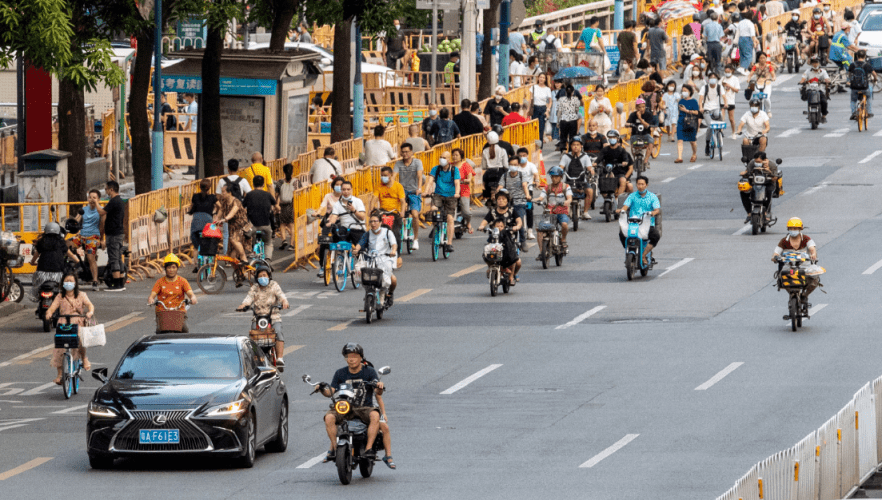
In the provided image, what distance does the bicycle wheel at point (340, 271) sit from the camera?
28.5m

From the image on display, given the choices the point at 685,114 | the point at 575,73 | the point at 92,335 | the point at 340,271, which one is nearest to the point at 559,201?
the point at 340,271

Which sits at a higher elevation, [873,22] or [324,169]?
[873,22]

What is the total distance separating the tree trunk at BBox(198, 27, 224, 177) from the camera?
3400cm

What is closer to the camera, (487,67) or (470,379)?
(470,379)

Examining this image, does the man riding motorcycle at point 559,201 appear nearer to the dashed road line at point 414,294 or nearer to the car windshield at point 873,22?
the dashed road line at point 414,294

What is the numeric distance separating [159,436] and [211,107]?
59.8 feet

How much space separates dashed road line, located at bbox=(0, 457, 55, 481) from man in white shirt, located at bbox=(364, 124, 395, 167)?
17.0 metres

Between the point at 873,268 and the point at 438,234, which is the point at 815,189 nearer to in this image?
the point at 873,268

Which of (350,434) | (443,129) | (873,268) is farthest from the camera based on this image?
(443,129)

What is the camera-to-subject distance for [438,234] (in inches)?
1240

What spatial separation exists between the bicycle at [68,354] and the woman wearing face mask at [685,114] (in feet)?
74.0

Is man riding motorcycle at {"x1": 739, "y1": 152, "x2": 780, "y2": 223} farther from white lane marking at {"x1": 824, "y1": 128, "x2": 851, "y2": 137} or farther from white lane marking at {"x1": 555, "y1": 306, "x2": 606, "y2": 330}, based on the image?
white lane marking at {"x1": 824, "y1": 128, "x2": 851, "y2": 137}

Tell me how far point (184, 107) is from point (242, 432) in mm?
33962

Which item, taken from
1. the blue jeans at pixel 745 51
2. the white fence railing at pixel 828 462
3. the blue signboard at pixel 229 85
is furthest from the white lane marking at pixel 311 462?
the blue jeans at pixel 745 51
